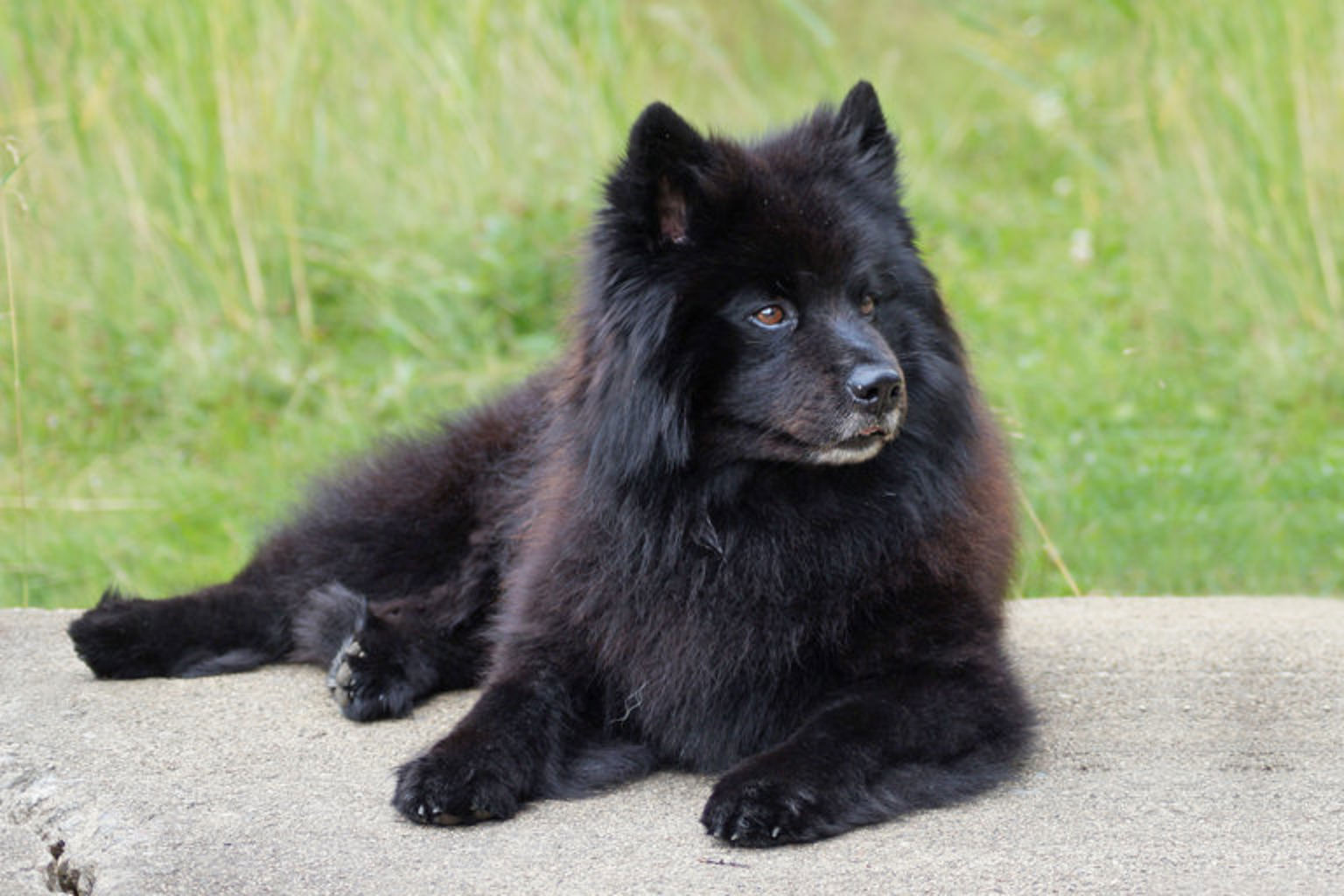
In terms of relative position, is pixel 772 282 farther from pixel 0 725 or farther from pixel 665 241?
pixel 0 725

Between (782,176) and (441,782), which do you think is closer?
(441,782)

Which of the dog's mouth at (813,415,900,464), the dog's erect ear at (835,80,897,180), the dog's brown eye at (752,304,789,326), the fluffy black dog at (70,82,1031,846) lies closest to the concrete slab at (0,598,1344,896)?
the fluffy black dog at (70,82,1031,846)

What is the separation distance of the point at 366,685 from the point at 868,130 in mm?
2173

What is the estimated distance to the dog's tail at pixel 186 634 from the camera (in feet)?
15.2

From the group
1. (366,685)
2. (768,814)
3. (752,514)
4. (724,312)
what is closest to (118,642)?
(366,685)

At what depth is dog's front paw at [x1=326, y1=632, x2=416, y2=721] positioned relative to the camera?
4398mm

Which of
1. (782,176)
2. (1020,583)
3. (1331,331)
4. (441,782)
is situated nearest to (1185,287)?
(1331,331)

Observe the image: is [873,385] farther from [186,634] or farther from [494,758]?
[186,634]

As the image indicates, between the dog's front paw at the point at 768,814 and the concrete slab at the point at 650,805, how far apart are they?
1.6 inches

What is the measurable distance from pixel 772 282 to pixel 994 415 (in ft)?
4.23

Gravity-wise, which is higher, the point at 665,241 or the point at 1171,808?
the point at 665,241

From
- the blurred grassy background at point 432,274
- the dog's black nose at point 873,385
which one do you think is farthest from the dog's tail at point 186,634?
the dog's black nose at point 873,385

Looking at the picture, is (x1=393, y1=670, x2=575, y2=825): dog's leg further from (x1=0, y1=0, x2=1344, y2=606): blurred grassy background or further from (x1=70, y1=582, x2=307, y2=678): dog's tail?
(x1=0, y1=0, x2=1344, y2=606): blurred grassy background

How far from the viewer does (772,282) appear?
152 inches
